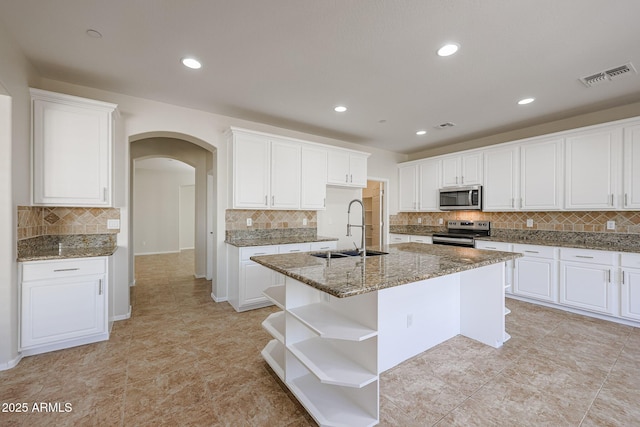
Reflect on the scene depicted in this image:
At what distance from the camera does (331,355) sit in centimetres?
173

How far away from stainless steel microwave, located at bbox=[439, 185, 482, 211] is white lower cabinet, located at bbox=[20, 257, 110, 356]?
5044 mm

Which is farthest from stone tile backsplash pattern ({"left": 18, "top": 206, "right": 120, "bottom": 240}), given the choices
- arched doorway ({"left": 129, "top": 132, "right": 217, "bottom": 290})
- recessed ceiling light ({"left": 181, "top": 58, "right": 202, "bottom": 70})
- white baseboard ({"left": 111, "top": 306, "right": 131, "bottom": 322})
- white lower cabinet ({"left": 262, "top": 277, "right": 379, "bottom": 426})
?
white lower cabinet ({"left": 262, "top": 277, "right": 379, "bottom": 426})

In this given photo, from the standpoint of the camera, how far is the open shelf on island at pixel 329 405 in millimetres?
1548

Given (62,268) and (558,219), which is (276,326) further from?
(558,219)

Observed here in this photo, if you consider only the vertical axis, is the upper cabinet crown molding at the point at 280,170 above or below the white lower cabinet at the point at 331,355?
above

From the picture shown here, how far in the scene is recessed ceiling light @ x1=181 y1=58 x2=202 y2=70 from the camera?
2.45m

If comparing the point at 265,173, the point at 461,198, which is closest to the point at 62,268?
the point at 265,173

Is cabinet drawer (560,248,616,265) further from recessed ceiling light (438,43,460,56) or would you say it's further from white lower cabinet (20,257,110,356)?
white lower cabinet (20,257,110,356)

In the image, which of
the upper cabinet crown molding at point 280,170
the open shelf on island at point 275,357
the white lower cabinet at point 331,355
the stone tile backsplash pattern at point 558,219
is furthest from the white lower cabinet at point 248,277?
the stone tile backsplash pattern at point 558,219

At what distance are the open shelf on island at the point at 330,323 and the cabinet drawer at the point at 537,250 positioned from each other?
3.41 meters

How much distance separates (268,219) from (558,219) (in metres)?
4.36

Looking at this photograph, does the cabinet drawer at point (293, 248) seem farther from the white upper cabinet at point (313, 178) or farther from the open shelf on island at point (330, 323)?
the open shelf on island at point (330, 323)

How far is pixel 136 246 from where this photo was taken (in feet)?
25.9

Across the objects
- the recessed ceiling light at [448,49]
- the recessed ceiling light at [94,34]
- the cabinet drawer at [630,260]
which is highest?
the recessed ceiling light at [94,34]
